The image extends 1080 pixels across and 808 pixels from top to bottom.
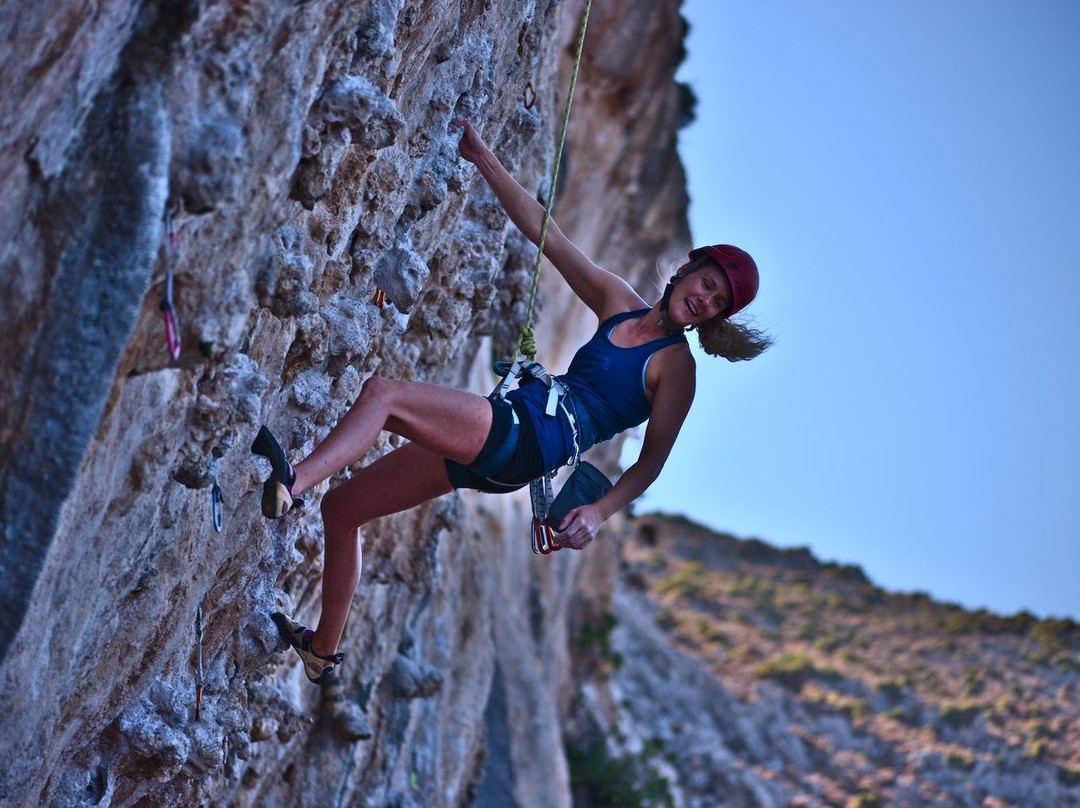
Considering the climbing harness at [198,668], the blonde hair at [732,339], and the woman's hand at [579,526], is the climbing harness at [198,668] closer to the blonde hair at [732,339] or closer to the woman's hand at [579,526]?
the woman's hand at [579,526]

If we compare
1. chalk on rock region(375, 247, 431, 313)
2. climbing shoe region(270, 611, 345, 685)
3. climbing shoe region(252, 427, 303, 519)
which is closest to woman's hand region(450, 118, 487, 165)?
chalk on rock region(375, 247, 431, 313)

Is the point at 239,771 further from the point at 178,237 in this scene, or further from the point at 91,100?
the point at 91,100

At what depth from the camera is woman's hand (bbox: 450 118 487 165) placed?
250 inches

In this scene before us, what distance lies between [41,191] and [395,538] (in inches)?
200

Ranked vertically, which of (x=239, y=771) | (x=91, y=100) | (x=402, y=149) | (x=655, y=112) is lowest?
(x=239, y=771)

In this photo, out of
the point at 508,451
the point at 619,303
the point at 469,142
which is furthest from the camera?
the point at 469,142

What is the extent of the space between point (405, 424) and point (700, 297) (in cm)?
141

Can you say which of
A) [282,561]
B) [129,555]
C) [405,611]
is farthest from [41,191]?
[405,611]

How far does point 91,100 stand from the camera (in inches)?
A: 157

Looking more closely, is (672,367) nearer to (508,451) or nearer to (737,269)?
(737,269)

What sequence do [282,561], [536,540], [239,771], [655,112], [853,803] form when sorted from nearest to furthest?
[536,540] → [282,561] → [239,771] → [655,112] → [853,803]

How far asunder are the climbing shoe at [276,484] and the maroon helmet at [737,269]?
6.53 ft

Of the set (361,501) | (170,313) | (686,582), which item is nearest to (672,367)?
(361,501)

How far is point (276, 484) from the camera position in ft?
16.0
